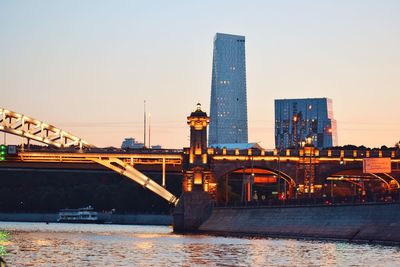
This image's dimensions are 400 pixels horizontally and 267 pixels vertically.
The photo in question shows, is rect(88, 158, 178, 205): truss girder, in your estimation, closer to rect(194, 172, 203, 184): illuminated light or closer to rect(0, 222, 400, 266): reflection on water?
rect(194, 172, 203, 184): illuminated light

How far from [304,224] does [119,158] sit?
43.2 m

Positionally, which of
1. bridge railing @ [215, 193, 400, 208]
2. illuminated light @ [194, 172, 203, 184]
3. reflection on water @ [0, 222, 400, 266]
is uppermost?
illuminated light @ [194, 172, 203, 184]

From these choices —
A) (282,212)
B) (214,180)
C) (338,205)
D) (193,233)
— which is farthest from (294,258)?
(214,180)

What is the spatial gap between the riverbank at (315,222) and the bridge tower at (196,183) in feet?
6.14

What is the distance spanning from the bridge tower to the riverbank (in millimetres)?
1870

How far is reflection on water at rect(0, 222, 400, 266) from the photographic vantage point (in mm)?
87250

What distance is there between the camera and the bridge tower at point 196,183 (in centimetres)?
16262

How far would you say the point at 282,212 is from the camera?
14225 centimetres

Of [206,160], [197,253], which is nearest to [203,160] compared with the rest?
[206,160]

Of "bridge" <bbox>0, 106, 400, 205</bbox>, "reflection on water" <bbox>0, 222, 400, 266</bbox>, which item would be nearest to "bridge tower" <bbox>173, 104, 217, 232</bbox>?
"bridge" <bbox>0, 106, 400, 205</bbox>

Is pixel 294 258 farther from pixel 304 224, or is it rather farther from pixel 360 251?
pixel 304 224

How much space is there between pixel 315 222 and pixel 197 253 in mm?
33726

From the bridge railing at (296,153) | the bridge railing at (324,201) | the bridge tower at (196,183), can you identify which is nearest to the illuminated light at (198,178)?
the bridge tower at (196,183)

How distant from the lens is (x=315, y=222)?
430 feet
